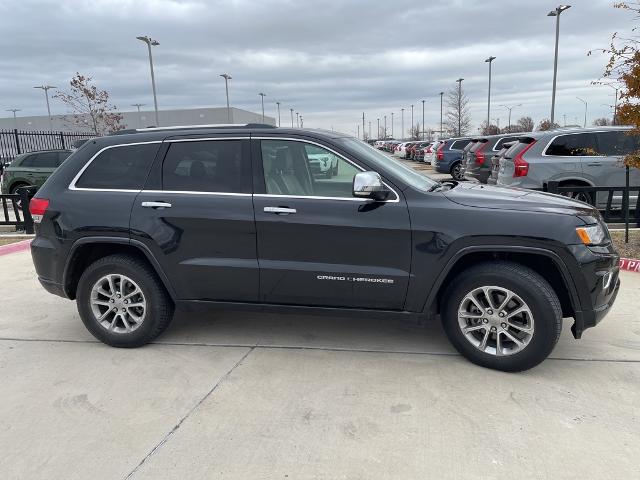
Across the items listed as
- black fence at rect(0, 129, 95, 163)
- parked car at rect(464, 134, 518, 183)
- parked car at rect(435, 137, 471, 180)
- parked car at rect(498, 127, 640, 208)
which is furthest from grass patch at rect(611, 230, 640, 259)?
black fence at rect(0, 129, 95, 163)

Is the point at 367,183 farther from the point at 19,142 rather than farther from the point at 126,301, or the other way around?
the point at 19,142

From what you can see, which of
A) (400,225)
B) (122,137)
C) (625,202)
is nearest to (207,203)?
(122,137)

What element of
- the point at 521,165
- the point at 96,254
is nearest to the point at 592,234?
the point at 96,254

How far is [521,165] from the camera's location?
28.7 feet

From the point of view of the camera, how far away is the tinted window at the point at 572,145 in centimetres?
881

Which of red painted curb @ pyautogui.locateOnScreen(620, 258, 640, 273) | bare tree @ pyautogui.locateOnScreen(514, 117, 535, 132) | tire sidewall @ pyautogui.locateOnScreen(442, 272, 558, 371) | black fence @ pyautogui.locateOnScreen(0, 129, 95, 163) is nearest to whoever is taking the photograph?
tire sidewall @ pyautogui.locateOnScreen(442, 272, 558, 371)

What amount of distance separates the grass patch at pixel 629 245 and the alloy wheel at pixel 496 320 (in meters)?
3.89

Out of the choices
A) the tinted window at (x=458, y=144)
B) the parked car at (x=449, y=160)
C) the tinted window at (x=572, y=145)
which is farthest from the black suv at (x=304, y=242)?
the tinted window at (x=458, y=144)

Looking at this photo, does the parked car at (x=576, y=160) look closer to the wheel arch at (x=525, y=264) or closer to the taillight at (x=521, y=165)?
the taillight at (x=521, y=165)

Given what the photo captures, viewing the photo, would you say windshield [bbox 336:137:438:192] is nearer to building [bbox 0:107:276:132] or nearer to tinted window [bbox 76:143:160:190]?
tinted window [bbox 76:143:160:190]

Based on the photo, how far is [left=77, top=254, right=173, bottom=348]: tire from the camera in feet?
13.5

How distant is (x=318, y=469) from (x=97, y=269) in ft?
8.26

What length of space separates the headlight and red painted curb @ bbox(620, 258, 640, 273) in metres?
3.12

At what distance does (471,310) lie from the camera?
372 centimetres
